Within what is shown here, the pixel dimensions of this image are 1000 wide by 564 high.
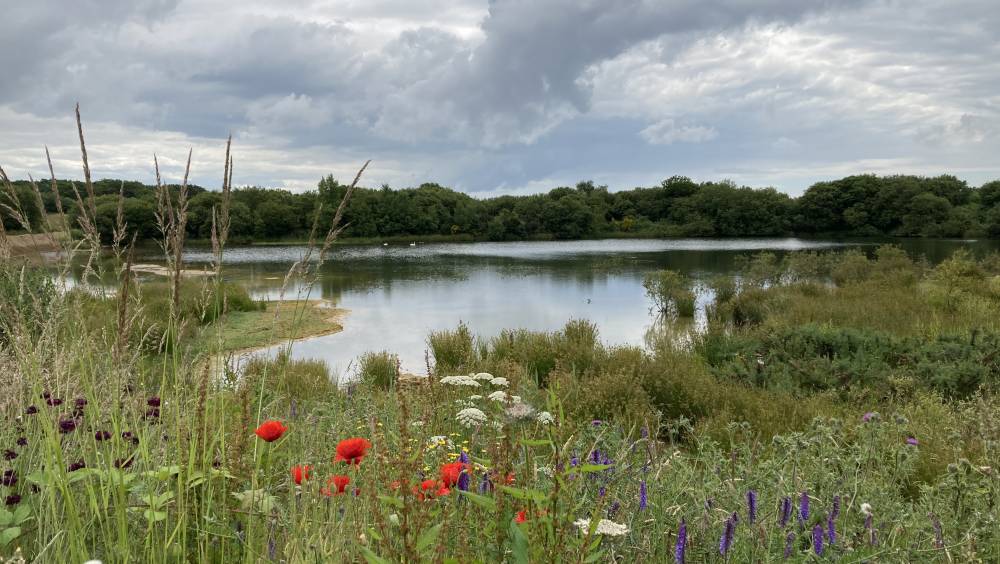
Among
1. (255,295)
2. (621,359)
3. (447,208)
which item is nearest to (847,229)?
(447,208)

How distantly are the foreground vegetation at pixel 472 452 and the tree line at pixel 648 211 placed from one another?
2523 inches

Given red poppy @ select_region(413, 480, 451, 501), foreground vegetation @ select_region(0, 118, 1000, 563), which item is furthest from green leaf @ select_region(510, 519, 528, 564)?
red poppy @ select_region(413, 480, 451, 501)

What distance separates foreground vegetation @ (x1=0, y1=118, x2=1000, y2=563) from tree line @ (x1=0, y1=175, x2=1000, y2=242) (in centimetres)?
6409

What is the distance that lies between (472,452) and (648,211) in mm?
90216

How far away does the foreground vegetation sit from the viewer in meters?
1.58

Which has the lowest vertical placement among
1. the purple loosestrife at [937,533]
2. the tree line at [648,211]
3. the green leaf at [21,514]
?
the purple loosestrife at [937,533]

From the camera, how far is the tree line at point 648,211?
68250 millimetres

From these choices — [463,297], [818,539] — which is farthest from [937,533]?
[463,297]

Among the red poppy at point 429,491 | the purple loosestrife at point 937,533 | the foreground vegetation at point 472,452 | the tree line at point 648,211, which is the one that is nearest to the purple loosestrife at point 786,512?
the foreground vegetation at point 472,452

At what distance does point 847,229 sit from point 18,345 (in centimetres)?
8397

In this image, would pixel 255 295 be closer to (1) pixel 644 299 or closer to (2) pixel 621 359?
(1) pixel 644 299

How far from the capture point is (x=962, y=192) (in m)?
71.6

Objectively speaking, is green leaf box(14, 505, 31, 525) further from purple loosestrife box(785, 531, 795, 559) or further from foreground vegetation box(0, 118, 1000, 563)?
purple loosestrife box(785, 531, 795, 559)

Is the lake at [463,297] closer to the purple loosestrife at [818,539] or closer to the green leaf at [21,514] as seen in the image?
the green leaf at [21,514]
